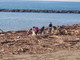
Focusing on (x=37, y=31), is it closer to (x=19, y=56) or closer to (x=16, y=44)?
(x=16, y=44)

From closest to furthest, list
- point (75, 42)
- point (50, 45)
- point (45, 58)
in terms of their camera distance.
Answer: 1. point (45, 58)
2. point (50, 45)
3. point (75, 42)

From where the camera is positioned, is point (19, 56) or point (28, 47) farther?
point (28, 47)

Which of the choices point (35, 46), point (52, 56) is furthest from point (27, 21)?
point (52, 56)

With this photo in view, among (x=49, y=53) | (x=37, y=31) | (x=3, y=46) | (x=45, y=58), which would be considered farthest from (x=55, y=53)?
(x=37, y=31)

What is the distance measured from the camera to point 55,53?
18.1m

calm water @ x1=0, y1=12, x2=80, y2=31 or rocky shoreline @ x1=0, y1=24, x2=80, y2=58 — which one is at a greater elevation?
rocky shoreline @ x1=0, y1=24, x2=80, y2=58

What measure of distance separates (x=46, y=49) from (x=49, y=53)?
117 cm

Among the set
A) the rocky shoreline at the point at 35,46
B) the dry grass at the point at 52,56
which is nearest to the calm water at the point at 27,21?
the rocky shoreline at the point at 35,46

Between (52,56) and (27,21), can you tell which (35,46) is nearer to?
(52,56)

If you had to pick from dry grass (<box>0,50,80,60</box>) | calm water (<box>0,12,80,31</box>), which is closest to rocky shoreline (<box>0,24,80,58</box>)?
dry grass (<box>0,50,80,60</box>)

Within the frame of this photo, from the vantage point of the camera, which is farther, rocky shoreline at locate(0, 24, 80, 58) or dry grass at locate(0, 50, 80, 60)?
rocky shoreline at locate(0, 24, 80, 58)

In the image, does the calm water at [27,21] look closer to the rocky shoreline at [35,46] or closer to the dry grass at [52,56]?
the rocky shoreline at [35,46]

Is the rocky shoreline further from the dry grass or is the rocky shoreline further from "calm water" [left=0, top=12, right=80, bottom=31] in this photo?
"calm water" [left=0, top=12, right=80, bottom=31]

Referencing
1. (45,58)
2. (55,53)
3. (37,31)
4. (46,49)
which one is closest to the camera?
(45,58)
